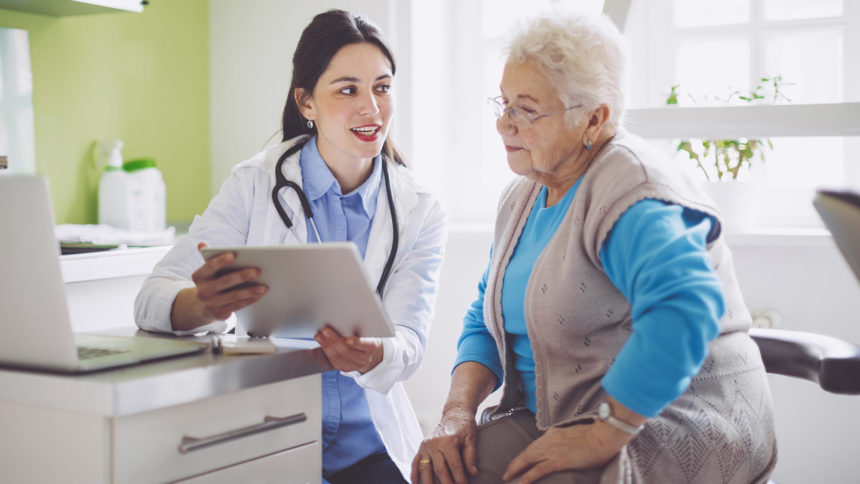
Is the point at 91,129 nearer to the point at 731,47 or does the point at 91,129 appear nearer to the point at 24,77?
the point at 24,77

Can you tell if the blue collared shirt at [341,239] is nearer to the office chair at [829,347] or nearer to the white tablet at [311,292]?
the white tablet at [311,292]

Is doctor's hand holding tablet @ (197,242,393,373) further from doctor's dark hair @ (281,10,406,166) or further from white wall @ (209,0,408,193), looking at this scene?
white wall @ (209,0,408,193)

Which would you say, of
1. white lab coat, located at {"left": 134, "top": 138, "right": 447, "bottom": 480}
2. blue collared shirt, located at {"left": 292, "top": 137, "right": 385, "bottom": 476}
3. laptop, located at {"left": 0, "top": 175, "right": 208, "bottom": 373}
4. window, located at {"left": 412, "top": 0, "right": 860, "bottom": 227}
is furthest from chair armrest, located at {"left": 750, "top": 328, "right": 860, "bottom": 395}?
window, located at {"left": 412, "top": 0, "right": 860, "bottom": 227}

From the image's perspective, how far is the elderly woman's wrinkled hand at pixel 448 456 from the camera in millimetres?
1334

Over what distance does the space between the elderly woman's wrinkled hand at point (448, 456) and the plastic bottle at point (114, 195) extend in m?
1.52

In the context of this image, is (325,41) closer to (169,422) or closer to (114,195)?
(169,422)

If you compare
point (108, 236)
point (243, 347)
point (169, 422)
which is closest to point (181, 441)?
point (169, 422)

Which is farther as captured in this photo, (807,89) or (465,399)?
(807,89)

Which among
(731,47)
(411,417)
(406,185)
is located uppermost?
(731,47)

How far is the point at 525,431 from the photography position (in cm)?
140

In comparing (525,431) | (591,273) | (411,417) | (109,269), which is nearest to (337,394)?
(411,417)

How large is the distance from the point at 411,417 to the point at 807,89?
165 cm

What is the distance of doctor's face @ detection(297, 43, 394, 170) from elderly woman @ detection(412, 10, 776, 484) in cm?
35

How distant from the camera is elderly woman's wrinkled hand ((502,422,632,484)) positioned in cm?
115
